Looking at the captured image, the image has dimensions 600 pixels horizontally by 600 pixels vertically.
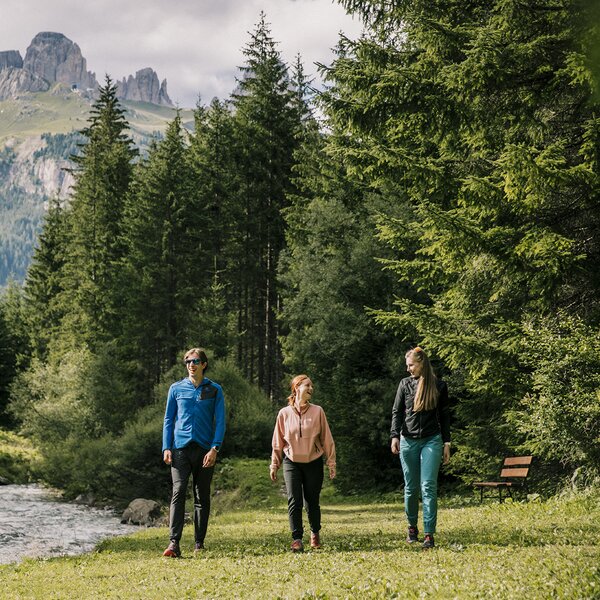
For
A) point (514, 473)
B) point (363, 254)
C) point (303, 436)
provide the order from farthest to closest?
point (363, 254) < point (514, 473) < point (303, 436)

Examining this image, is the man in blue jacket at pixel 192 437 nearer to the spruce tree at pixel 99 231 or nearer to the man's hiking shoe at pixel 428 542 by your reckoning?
the man's hiking shoe at pixel 428 542

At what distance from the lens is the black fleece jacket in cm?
858

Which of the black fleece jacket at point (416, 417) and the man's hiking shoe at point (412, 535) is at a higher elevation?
the black fleece jacket at point (416, 417)

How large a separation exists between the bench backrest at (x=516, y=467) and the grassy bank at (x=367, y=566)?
2.30m

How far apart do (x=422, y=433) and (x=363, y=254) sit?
1623cm

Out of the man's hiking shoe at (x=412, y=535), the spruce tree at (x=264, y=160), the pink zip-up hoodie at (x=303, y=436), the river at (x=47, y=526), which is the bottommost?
the river at (x=47, y=526)

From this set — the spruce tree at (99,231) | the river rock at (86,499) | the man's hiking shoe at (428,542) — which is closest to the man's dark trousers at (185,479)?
the man's hiking shoe at (428,542)

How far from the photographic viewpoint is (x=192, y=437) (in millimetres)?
9055

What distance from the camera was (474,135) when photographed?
12.8m

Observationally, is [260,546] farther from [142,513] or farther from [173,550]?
[142,513]

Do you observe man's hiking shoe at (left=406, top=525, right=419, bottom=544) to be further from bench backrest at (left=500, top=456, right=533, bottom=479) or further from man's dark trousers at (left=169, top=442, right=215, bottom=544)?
bench backrest at (left=500, top=456, right=533, bottom=479)

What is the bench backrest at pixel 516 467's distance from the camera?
1466 cm

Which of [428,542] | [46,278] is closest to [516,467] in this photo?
[428,542]

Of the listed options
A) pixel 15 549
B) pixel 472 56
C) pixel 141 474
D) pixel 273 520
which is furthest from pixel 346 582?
pixel 141 474
